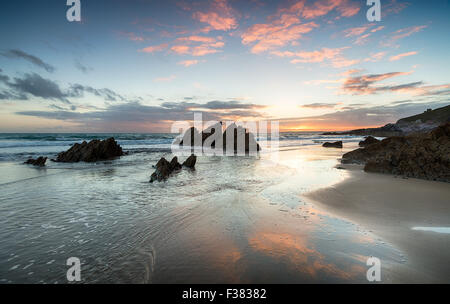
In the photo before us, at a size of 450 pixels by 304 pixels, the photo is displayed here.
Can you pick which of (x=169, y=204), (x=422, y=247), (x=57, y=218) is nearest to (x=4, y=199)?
(x=57, y=218)

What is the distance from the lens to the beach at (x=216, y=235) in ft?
9.20

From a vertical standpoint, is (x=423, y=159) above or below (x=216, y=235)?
above

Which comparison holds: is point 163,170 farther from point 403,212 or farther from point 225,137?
point 225,137

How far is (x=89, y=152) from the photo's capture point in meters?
15.9

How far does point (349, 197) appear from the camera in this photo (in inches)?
247

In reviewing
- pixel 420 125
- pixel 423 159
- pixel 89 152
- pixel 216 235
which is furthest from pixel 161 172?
pixel 420 125

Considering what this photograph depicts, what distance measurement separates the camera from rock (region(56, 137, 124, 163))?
50.4ft

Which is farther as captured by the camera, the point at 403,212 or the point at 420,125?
the point at 420,125

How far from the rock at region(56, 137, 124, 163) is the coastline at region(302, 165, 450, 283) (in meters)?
16.4

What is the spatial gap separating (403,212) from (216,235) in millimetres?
4599

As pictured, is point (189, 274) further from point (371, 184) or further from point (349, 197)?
point (371, 184)

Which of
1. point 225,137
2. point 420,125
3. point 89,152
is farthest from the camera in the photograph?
point 420,125

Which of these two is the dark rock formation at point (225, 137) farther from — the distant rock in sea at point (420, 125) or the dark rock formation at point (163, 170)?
the distant rock in sea at point (420, 125)
